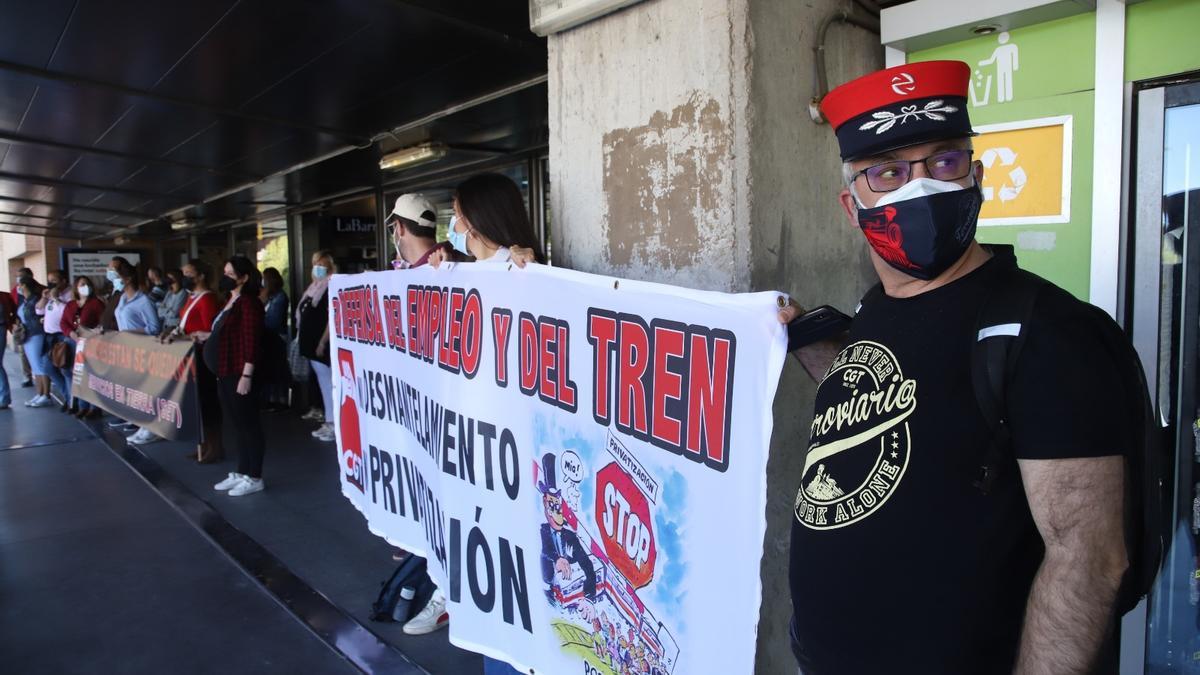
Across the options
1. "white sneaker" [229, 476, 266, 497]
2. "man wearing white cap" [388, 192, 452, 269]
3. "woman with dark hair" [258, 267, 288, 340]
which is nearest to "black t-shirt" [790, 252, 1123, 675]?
"man wearing white cap" [388, 192, 452, 269]

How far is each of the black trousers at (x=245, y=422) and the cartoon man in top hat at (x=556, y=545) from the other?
4.62 metres

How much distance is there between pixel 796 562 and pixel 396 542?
2259 mm

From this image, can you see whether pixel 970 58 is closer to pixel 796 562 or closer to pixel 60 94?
pixel 796 562

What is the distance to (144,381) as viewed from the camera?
7.52m

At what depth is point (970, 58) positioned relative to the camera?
239cm

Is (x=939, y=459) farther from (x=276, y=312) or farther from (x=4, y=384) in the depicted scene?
(x=4, y=384)

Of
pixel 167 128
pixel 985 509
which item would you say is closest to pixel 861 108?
pixel 985 509

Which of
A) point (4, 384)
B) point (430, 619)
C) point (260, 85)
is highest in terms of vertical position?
point (260, 85)

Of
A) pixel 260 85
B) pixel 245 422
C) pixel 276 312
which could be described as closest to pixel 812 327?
pixel 260 85

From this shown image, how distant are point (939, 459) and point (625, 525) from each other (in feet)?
3.14

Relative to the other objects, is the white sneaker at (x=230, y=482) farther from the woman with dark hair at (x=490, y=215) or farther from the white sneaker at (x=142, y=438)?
the woman with dark hair at (x=490, y=215)

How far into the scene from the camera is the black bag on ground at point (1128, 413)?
1.22m

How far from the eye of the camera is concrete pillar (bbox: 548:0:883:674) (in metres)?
2.28

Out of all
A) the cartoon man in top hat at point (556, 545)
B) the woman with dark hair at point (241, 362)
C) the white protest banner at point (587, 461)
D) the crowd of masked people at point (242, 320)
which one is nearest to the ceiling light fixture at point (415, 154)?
the crowd of masked people at point (242, 320)
